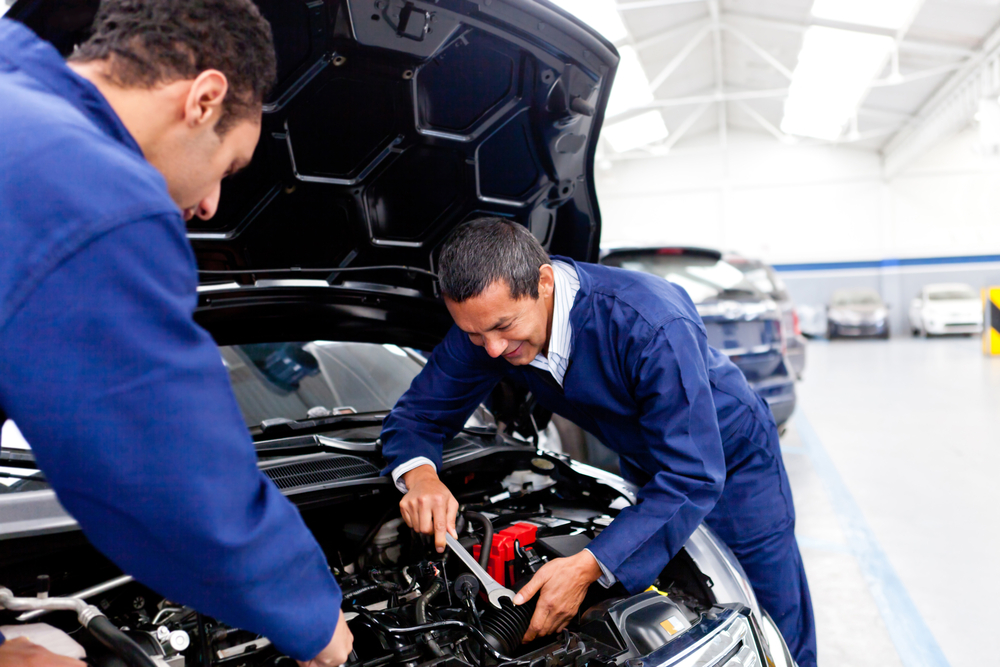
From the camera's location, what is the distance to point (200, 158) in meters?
0.87

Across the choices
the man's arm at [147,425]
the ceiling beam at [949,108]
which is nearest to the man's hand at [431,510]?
the man's arm at [147,425]

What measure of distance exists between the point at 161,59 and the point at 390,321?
4.09ft

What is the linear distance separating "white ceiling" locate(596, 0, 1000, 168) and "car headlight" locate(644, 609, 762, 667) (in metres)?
7.31

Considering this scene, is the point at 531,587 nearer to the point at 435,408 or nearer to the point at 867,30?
the point at 435,408

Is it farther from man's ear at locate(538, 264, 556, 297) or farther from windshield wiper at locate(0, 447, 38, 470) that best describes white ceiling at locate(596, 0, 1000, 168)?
windshield wiper at locate(0, 447, 38, 470)

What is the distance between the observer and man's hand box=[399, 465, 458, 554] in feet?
4.96

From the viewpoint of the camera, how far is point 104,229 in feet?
2.16

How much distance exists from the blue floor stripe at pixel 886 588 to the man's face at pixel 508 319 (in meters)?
1.67

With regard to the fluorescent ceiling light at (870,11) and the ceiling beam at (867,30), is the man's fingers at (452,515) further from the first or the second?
the ceiling beam at (867,30)

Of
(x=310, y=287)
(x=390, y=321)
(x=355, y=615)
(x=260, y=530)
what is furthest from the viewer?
(x=390, y=321)

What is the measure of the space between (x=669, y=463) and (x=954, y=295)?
13111 millimetres

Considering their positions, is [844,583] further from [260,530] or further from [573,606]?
[260,530]

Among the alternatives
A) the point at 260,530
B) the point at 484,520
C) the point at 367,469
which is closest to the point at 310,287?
the point at 367,469

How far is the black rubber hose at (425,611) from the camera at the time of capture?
1271 mm
